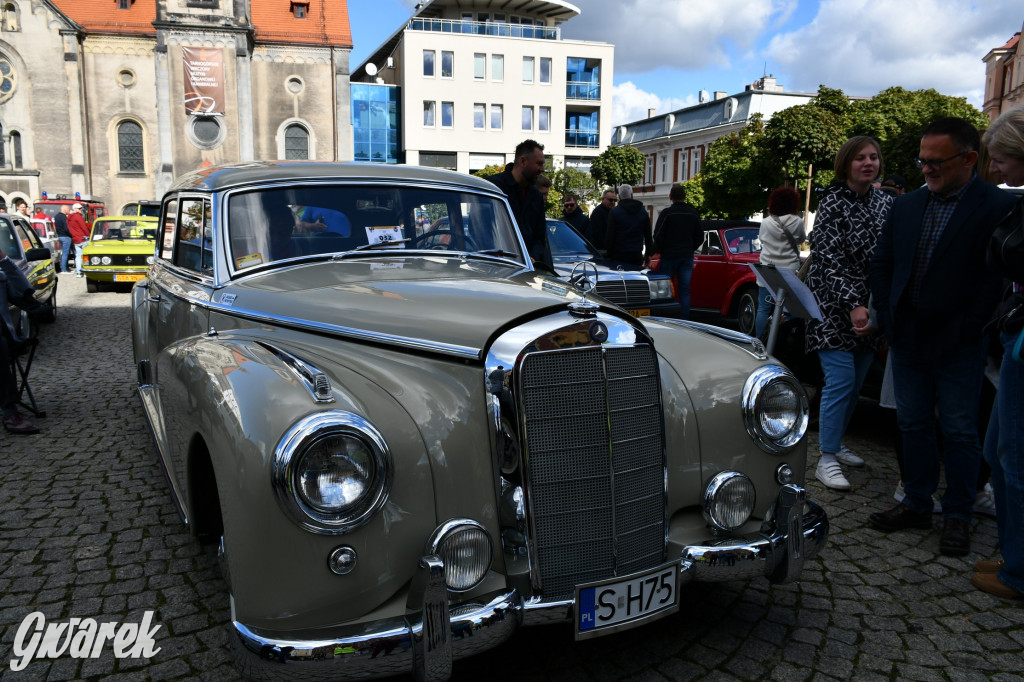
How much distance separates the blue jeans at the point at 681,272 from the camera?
9422mm

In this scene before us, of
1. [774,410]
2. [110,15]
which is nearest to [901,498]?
[774,410]

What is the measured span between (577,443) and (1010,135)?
7.55 feet

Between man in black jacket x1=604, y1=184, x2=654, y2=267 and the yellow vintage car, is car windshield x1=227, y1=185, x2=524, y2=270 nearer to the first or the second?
man in black jacket x1=604, y1=184, x2=654, y2=267

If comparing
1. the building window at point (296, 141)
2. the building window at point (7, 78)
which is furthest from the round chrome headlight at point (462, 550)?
the building window at point (7, 78)

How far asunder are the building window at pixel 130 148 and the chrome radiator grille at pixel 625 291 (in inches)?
1613

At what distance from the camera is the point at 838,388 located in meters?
4.37

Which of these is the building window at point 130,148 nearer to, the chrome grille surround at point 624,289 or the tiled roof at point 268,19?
the tiled roof at point 268,19

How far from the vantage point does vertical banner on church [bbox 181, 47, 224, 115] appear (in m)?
39.3

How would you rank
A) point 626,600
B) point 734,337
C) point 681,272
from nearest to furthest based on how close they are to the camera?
point 626,600 → point 734,337 → point 681,272

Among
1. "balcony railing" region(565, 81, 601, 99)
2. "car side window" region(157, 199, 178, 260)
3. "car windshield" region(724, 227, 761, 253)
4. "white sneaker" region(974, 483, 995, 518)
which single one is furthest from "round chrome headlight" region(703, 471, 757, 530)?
"balcony railing" region(565, 81, 601, 99)

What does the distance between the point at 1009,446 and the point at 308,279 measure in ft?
10.1

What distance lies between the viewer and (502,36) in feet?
155

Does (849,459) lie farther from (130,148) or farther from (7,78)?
(7,78)

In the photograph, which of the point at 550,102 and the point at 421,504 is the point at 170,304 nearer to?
the point at 421,504
